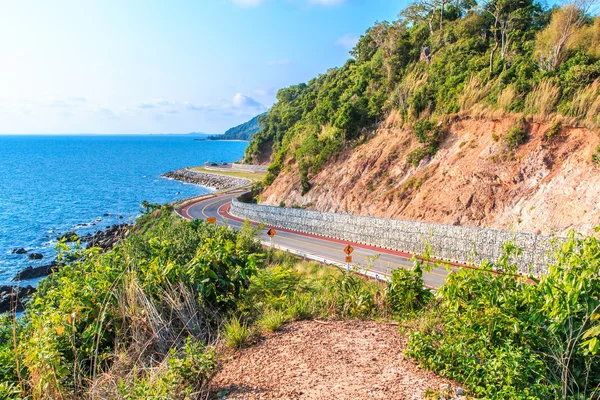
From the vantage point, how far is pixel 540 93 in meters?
27.8

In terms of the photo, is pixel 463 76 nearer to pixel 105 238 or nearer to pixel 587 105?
pixel 587 105

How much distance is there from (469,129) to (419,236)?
40.9 feet

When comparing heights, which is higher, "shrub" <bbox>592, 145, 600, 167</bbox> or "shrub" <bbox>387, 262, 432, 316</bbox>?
"shrub" <bbox>592, 145, 600, 167</bbox>

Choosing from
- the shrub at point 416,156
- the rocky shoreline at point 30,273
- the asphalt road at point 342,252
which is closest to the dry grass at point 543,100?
the shrub at point 416,156

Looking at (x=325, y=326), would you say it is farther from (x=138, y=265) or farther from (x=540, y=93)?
(x=540, y=93)

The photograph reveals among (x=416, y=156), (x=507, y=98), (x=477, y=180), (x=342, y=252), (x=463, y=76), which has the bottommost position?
(x=342, y=252)

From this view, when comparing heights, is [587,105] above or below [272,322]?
above

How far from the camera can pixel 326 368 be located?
17.5 feet

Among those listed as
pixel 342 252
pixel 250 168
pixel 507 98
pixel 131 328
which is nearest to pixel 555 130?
pixel 507 98

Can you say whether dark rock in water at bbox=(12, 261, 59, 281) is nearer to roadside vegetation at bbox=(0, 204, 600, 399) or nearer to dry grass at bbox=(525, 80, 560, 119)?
roadside vegetation at bbox=(0, 204, 600, 399)

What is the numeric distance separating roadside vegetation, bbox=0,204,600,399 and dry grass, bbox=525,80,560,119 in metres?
26.1

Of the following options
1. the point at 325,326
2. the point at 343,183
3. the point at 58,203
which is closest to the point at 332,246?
the point at 343,183

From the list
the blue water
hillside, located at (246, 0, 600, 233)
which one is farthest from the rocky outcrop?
the blue water

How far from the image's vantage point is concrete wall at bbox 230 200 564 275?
64.4 ft
